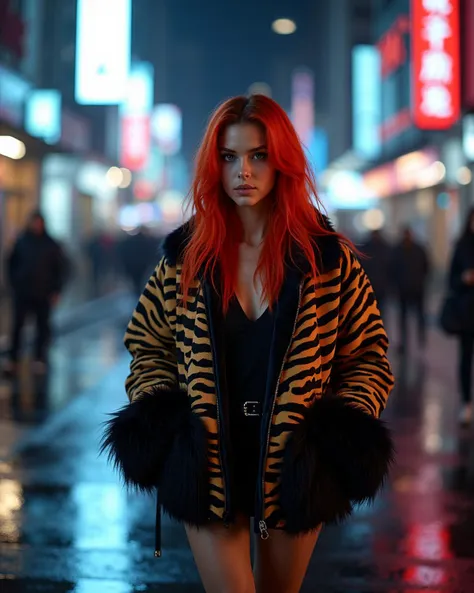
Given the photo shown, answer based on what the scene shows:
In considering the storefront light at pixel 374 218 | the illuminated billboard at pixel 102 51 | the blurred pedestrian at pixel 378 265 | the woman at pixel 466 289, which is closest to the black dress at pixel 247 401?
the woman at pixel 466 289

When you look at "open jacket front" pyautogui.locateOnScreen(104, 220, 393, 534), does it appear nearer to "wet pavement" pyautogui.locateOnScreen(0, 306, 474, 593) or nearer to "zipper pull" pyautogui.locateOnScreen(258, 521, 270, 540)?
"zipper pull" pyautogui.locateOnScreen(258, 521, 270, 540)

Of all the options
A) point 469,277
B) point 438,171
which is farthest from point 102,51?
point 438,171

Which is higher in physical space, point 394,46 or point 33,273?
point 394,46

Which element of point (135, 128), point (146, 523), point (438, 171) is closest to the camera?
point (146, 523)

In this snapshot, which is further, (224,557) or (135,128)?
(135,128)

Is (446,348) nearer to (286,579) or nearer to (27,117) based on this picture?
(286,579)

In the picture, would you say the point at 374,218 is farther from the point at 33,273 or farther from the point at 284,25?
the point at 33,273

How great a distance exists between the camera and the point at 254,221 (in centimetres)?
295

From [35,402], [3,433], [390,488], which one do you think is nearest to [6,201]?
[35,402]

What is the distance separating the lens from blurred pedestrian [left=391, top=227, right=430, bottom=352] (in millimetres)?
15180

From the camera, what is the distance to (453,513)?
5.82m

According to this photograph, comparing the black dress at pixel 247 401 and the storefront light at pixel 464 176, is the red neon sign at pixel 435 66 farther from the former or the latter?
the black dress at pixel 247 401

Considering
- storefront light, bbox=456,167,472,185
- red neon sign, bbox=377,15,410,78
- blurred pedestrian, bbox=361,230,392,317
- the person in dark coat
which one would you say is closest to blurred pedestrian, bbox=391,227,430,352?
blurred pedestrian, bbox=361,230,392,317

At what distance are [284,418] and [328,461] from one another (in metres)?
0.18
